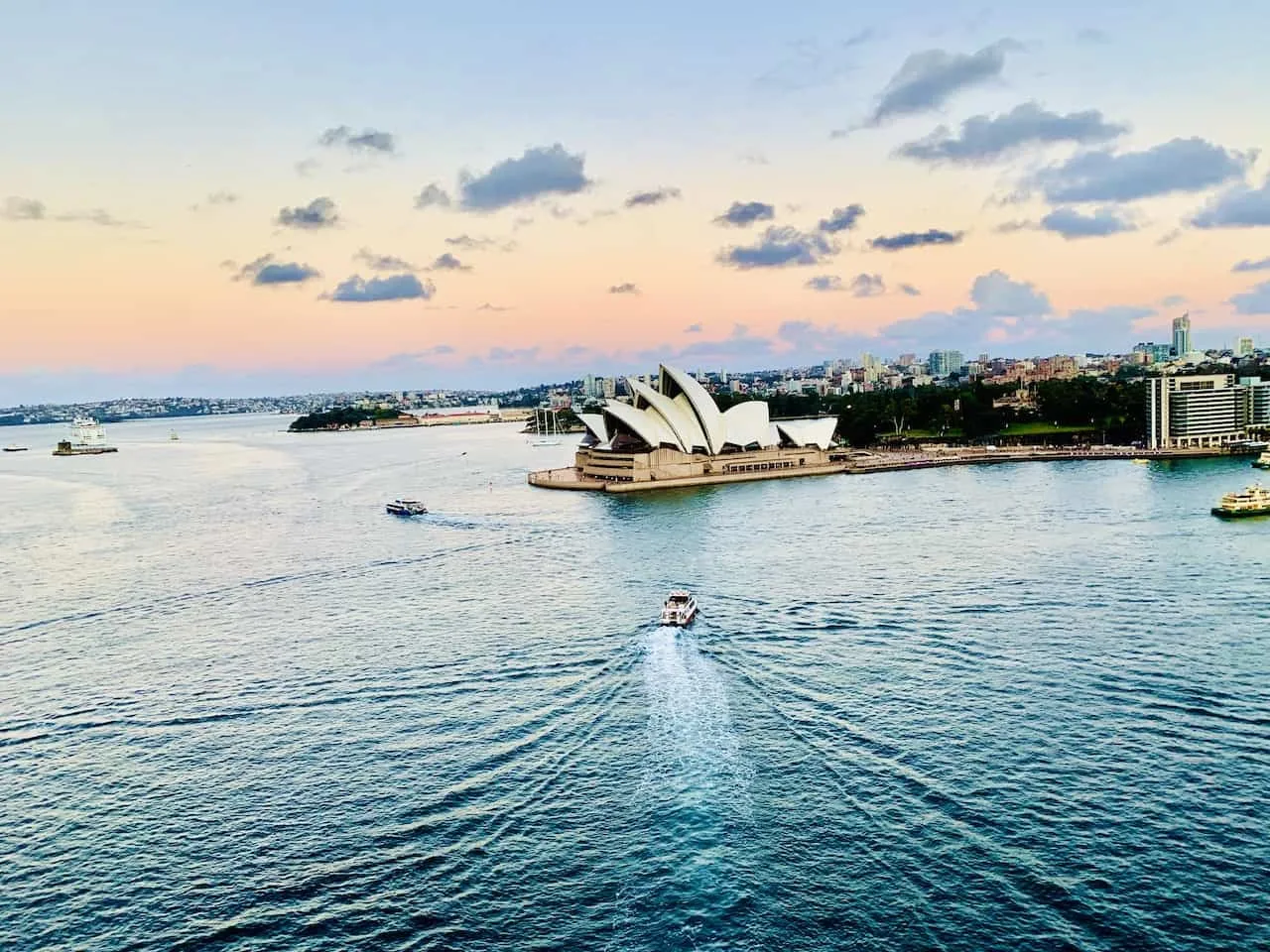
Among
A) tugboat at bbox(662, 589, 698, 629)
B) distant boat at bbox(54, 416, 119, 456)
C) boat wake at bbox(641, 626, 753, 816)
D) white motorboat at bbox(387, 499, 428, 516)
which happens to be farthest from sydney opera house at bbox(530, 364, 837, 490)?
distant boat at bbox(54, 416, 119, 456)

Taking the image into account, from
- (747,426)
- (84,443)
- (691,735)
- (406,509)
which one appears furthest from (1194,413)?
(84,443)

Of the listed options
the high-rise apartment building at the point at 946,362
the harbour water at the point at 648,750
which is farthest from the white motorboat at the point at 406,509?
the high-rise apartment building at the point at 946,362

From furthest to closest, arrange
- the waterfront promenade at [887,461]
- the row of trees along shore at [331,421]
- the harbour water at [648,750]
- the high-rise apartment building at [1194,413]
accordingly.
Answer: the row of trees along shore at [331,421]
the high-rise apartment building at [1194,413]
the waterfront promenade at [887,461]
the harbour water at [648,750]

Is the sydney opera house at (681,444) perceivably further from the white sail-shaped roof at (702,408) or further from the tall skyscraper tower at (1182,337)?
the tall skyscraper tower at (1182,337)

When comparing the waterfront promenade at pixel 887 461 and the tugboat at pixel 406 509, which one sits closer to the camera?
the tugboat at pixel 406 509

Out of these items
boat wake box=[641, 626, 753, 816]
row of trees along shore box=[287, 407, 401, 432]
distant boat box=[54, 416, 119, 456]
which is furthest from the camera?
row of trees along shore box=[287, 407, 401, 432]

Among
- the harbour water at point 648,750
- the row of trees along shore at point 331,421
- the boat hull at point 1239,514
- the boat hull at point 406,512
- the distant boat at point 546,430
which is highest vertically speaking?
the row of trees along shore at point 331,421

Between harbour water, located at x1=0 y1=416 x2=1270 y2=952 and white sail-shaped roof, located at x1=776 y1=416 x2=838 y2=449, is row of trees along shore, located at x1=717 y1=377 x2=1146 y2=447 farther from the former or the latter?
harbour water, located at x1=0 y1=416 x2=1270 y2=952
